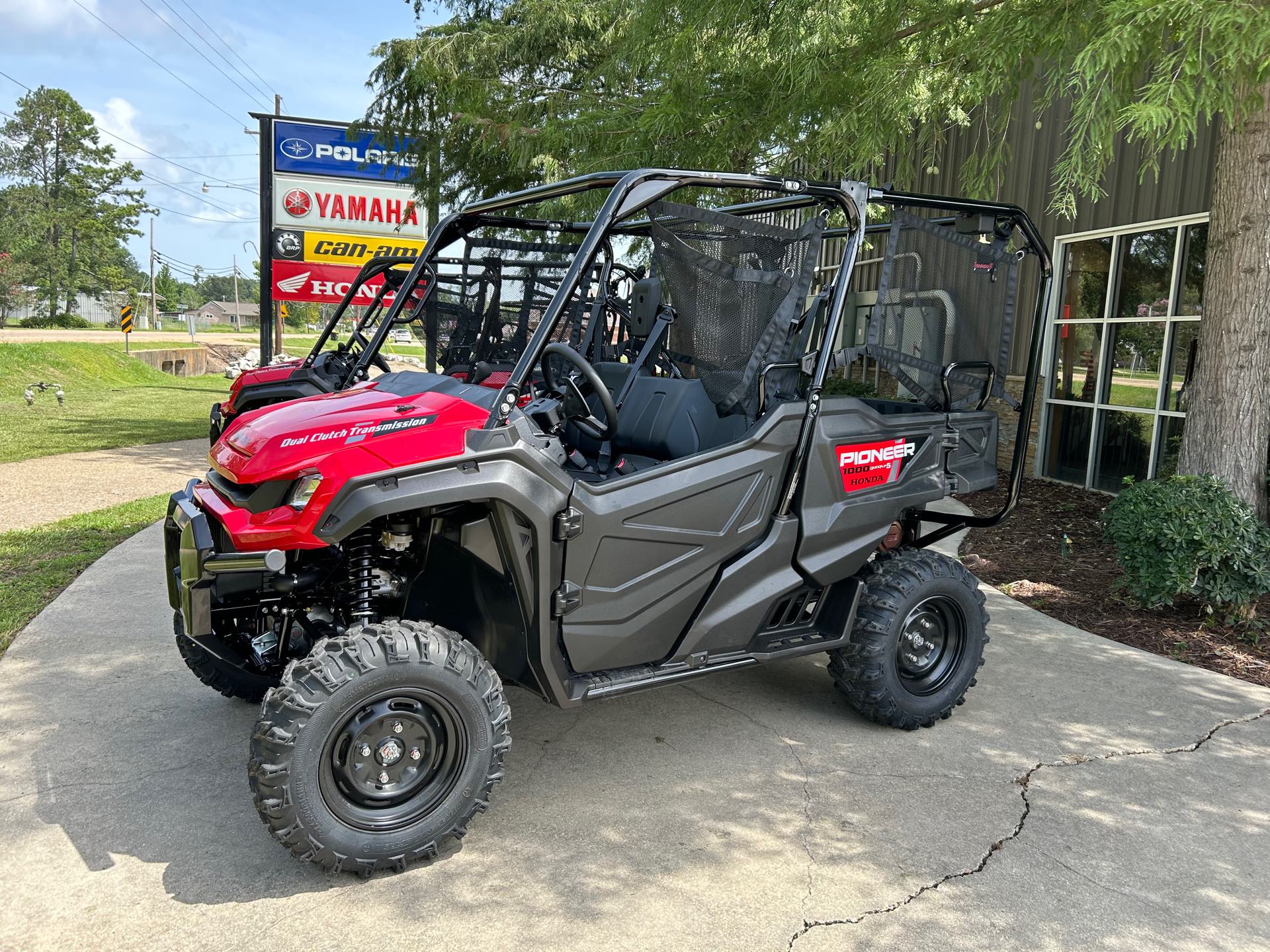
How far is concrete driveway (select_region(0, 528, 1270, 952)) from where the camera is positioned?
8.71 feet

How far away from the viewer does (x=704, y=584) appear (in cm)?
345

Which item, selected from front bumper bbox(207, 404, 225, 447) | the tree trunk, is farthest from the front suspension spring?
front bumper bbox(207, 404, 225, 447)

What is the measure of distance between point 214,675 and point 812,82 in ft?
16.8

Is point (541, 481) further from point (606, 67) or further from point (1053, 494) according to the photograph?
point (1053, 494)

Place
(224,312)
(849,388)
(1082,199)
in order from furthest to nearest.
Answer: (224,312)
(849,388)
(1082,199)

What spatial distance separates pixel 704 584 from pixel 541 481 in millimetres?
782

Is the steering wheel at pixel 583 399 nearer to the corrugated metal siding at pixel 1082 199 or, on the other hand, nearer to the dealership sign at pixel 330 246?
the corrugated metal siding at pixel 1082 199

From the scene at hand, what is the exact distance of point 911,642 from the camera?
160 inches

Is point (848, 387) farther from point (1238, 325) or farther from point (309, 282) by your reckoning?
point (309, 282)

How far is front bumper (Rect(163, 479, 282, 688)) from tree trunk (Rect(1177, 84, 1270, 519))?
17.9 feet

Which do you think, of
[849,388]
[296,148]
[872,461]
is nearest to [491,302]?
[872,461]

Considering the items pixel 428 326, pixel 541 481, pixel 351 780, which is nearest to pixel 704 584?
pixel 541 481

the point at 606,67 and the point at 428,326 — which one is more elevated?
the point at 606,67

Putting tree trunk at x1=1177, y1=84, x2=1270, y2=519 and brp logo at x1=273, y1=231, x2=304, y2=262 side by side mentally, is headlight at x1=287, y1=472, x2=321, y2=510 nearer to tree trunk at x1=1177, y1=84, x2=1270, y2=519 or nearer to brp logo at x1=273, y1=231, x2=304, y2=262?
tree trunk at x1=1177, y1=84, x2=1270, y2=519
